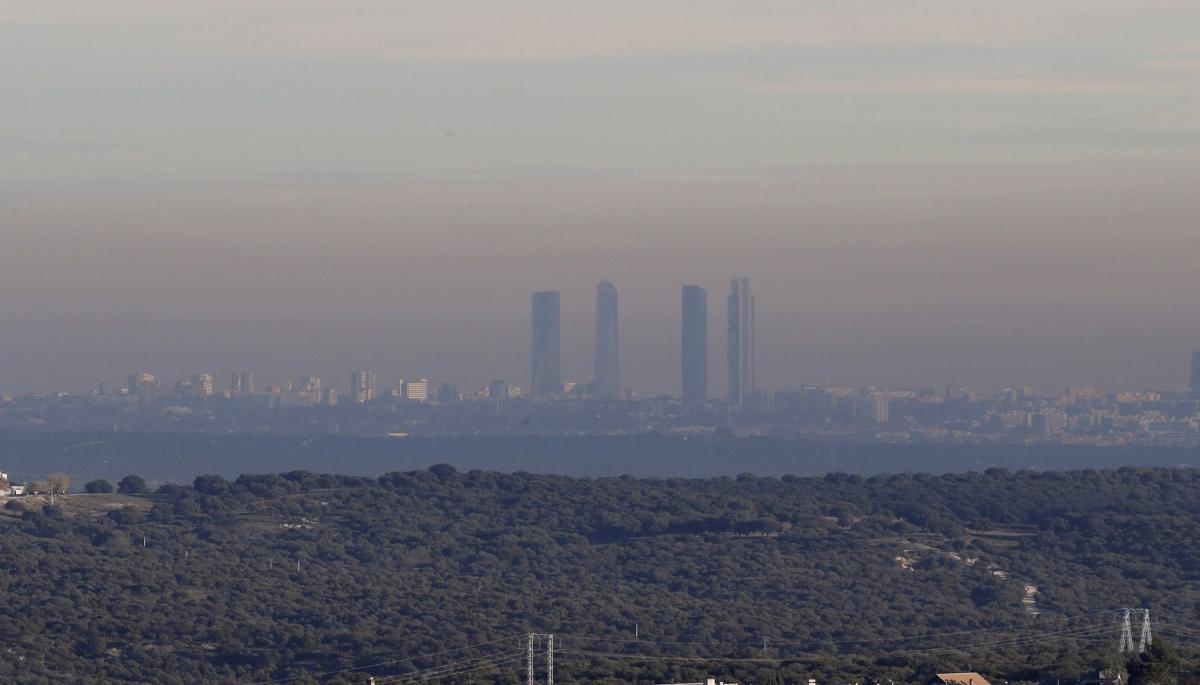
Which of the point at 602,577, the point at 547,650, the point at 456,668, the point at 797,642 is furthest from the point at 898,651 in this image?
the point at 602,577

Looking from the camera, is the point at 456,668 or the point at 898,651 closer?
the point at 456,668

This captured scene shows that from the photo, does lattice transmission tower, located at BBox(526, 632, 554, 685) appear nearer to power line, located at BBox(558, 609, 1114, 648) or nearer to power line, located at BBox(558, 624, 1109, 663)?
power line, located at BBox(558, 624, 1109, 663)

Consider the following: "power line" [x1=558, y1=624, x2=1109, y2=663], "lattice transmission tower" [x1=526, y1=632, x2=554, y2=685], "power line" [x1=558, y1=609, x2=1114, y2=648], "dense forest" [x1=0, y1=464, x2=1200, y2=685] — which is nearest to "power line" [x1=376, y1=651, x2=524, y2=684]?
"dense forest" [x1=0, y1=464, x2=1200, y2=685]

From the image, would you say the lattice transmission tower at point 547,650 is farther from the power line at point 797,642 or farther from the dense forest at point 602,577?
the power line at point 797,642

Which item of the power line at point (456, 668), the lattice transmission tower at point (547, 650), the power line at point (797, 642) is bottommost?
the power line at point (456, 668)

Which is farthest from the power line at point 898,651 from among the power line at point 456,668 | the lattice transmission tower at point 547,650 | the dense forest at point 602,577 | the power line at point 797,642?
the power line at point 797,642

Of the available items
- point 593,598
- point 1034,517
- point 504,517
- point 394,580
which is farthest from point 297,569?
point 1034,517

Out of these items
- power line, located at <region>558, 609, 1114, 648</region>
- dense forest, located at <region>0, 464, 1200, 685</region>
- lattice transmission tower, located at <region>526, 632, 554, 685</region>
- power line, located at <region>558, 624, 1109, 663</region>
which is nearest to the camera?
lattice transmission tower, located at <region>526, 632, 554, 685</region>

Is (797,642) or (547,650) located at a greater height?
(547,650)

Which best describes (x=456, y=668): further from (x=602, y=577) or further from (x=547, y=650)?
(x=602, y=577)

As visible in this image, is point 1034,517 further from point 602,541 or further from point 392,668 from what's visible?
point 392,668
